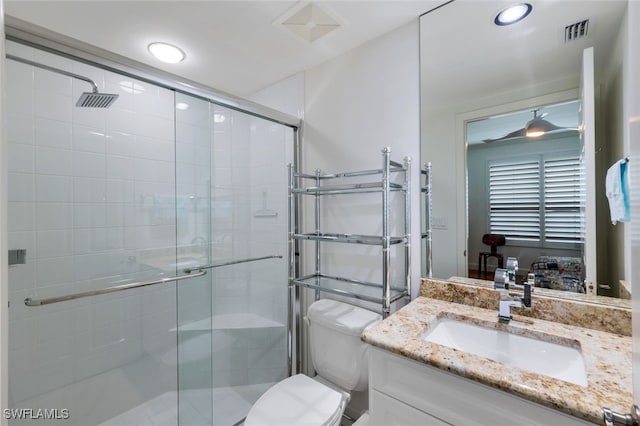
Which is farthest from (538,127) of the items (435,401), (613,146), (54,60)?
(54,60)

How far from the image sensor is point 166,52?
1630 mm

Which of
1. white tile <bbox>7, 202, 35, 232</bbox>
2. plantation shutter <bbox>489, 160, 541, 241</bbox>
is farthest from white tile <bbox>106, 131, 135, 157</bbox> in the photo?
plantation shutter <bbox>489, 160, 541, 241</bbox>

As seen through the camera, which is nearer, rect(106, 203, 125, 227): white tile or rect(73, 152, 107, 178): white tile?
rect(73, 152, 107, 178): white tile

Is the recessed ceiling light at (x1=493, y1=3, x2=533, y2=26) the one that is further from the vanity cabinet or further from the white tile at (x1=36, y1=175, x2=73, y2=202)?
the white tile at (x1=36, y1=175, x2=73, y2=202)

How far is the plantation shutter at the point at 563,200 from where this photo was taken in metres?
1.00

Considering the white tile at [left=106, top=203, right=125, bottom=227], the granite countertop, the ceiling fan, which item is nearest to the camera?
the granite countertop

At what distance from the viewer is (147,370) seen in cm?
178

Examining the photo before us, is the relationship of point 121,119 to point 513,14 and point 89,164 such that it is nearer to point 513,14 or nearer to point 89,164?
point 89,164

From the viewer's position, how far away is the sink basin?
0.84 m

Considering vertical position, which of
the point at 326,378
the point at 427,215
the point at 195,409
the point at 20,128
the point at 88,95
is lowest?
the point at 195,409

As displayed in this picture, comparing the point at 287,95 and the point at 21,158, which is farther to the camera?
the point at 287,95

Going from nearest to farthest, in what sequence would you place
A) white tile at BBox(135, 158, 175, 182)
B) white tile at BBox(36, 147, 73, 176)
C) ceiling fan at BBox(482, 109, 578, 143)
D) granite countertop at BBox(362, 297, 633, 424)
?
granite countertop at BBox(362, 297, 633, 424) < ceiling fan at BBox(482, 109, 578, 143) < white tile at BBox(36, 147, 73, 176) < white tile at BBox(135, 158, 175, 182)

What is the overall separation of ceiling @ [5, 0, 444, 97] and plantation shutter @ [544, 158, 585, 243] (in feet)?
2.92

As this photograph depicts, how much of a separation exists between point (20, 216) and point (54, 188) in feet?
0.69
